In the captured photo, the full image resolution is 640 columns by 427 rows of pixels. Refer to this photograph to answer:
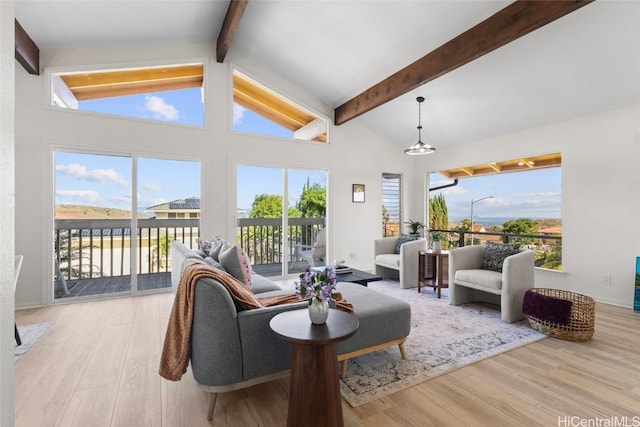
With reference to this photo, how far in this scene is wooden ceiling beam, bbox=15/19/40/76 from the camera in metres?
3.34

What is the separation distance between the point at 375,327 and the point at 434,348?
748mm

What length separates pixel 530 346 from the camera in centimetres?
274

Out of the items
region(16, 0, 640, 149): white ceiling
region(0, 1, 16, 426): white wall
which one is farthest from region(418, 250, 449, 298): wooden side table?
region(0, 1, 16, 426): white wall

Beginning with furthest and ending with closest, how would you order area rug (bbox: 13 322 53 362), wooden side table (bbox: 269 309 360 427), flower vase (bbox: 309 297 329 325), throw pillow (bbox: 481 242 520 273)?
throw pillow (bbox: 481 242 520 273) → area rug (bbox: 13 322 53 362) → flower vase (bbox: 309 297 329 325) → wooden side table (bbox: 269 309 360 427)

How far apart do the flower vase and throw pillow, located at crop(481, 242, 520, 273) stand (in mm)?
2948

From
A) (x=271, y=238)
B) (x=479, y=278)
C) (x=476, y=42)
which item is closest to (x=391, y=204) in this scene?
(x=271, y=238)

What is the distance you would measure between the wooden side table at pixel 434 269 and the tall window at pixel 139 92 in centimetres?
390

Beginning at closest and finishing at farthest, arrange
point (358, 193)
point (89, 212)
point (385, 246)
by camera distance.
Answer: point (89, 212), point (385, 246), point (358, 193)

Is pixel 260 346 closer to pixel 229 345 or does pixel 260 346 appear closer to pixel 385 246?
pixel 229 345

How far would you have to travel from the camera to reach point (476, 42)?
3211mm

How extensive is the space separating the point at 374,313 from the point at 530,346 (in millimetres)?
1551

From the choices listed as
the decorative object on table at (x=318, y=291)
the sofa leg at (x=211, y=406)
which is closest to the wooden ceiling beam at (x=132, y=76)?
the decorative object on table at (x=318, y=291)

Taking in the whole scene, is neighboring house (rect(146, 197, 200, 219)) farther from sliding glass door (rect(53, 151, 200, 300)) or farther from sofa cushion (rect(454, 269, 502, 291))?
sofa cushion (rect(454, 269, 502, 291))

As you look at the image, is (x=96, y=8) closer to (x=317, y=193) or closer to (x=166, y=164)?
(x=166, y=164)
